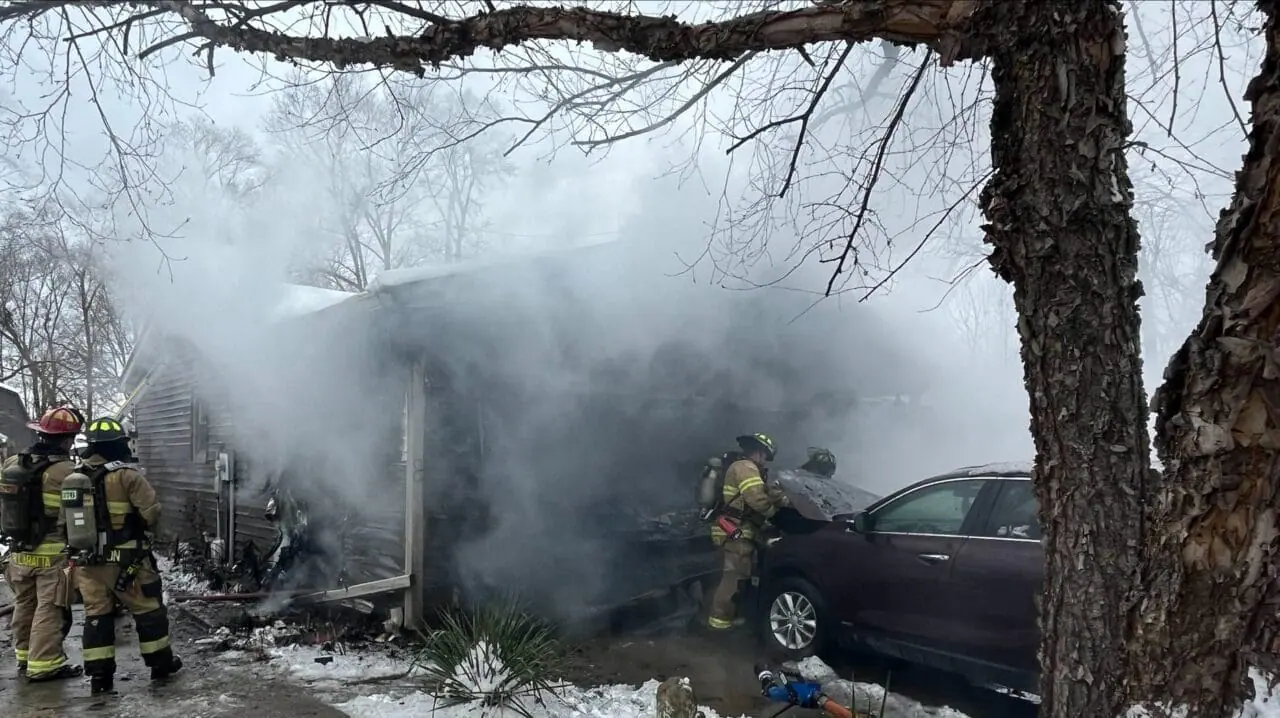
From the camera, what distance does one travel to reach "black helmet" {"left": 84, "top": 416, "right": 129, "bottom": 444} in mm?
6363

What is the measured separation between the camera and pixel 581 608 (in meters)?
7.86

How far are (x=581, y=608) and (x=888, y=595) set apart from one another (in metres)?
3.13

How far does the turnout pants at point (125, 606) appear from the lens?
585 cm

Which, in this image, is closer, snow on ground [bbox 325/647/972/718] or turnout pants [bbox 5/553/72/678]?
snow on ground [bbox 325/647/972/718]

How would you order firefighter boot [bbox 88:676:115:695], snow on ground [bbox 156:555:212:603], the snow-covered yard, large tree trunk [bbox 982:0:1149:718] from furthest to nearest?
1. snow on ground [bbox 156:555:212:603]
2. firefighter boot [bbox 88:676:115:695]
3. the snow-covered yard
4. large tree trunk [bbox 982:0:1149:718]

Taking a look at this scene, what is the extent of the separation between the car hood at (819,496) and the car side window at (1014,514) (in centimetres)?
166

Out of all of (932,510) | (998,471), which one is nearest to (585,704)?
(932,510)

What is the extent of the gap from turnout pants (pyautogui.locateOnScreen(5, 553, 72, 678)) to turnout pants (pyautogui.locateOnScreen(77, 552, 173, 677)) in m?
0.34

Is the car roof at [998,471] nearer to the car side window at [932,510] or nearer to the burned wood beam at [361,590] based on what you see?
the car side window at [932,510]

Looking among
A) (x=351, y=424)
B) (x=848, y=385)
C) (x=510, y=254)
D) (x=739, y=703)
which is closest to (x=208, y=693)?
(x=351, y=424)

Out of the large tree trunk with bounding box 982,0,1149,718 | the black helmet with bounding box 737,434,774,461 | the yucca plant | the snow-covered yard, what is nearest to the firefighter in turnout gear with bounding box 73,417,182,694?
the snow-covered yard

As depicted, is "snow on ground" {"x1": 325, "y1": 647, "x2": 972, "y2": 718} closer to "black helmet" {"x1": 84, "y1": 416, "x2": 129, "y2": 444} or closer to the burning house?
the burning house

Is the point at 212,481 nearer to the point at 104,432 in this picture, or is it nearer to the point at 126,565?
the point at 104,432

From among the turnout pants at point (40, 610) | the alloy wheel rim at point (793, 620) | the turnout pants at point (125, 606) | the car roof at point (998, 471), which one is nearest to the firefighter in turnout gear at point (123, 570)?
the turnout pants at point (125, 606)
